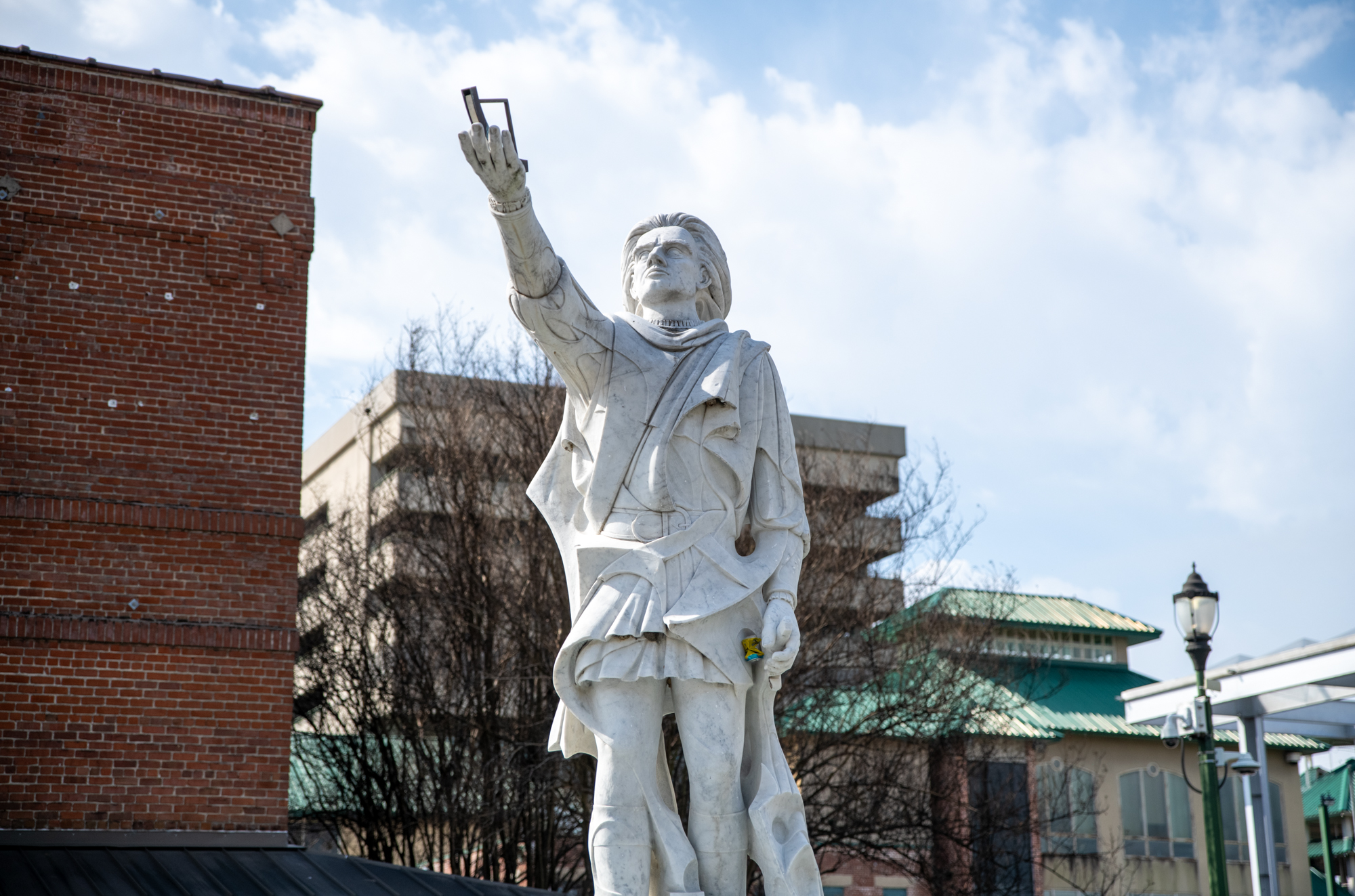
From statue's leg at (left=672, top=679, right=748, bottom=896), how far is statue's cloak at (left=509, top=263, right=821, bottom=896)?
74 millimetres

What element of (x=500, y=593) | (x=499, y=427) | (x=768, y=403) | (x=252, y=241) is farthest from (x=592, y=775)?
(x=768, y=403)

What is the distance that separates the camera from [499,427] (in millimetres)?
21797

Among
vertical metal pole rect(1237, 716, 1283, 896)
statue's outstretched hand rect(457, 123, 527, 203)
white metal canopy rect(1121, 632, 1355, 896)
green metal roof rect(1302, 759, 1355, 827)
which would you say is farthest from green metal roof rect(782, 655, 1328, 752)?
statue's outstretched hand rect(457, 123, 527, 203)

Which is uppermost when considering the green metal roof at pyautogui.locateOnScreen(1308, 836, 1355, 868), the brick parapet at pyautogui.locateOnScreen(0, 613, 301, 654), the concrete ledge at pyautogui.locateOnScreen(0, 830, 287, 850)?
the brick parapet at pyautogui.locateOnScreen(0, 613, 301, 654)

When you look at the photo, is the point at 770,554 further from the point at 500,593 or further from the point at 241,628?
the point at 500,593

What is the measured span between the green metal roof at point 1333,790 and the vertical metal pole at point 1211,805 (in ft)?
62.3

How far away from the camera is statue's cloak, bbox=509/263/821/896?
5.46 m

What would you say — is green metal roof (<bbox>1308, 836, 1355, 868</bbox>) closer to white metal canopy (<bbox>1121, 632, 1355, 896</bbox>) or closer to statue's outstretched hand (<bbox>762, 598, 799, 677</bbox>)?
white metal canopy (<bbox>1121, 632, 1355, 896</bbox>)

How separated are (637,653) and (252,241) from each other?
35.0ft

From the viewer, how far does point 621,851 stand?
530 centimetres

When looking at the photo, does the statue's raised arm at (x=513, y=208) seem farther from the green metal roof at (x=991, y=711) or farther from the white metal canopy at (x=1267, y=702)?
the green metal roof at (x=991, y=711)

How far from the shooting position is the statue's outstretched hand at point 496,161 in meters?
5.20

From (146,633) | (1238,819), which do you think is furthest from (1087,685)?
(146,633)

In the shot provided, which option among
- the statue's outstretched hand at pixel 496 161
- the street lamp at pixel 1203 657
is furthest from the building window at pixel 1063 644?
the statue's outstretched hand at pixel 496 161
